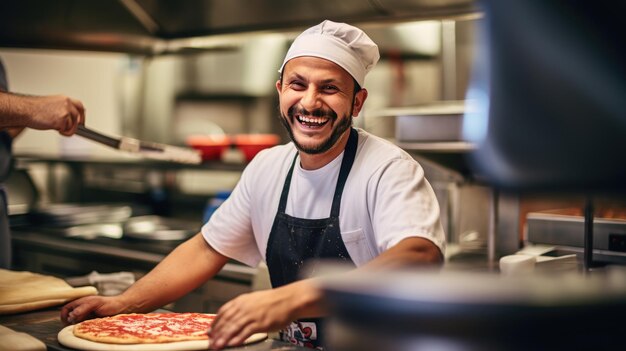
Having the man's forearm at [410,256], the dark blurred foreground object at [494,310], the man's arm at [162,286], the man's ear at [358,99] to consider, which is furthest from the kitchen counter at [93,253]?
the dark blurred foreground object at [494,310]

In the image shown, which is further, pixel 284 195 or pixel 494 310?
pixel 284 195

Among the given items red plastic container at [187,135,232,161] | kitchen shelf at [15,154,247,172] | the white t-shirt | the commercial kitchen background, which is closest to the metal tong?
the white t-shirt

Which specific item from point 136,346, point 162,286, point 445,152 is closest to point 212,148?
point 445,152

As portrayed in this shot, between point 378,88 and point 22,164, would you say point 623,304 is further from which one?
point 22,164

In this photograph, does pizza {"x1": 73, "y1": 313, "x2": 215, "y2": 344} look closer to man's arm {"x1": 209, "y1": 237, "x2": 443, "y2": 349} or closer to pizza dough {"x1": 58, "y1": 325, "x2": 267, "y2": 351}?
pizza dough {"x1": 58, "y1": 325, "x2": 267, "y2": 351}

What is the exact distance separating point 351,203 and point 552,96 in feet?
3.97

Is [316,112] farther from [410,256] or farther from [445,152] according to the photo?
[445,152]

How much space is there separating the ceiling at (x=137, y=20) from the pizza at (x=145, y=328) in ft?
6.34

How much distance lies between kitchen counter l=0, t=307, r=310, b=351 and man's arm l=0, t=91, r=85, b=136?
0.55 meters

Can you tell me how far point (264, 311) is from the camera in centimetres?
146

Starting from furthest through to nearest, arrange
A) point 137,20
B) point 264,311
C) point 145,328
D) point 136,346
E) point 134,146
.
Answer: point 137,20
point 134,146
point 145,328
point 136,346
point 264,311

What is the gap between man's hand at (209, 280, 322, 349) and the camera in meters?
1.46

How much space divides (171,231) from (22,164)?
1.27 m

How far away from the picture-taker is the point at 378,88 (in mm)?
3906
